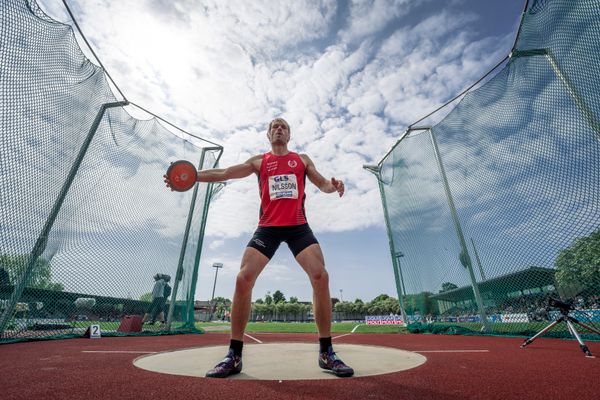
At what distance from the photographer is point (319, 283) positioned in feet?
8.25

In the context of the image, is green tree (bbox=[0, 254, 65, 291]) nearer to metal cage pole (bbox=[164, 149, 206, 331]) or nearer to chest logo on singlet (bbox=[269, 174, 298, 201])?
metal cage pole (bbox=[164, 149, 206, 331])

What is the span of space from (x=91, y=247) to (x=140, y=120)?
320cm

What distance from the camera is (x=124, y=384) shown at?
1789 millimetres

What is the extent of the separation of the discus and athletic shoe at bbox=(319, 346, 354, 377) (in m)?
2.01

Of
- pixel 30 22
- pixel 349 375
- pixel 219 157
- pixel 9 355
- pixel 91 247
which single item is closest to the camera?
pixel 349 375

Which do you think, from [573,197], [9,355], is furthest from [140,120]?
[573,197]

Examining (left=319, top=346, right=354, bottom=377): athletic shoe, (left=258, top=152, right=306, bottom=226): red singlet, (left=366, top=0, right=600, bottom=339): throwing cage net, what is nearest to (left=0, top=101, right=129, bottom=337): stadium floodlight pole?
(left=258, top=152, right=306, bottom=226): red singlet

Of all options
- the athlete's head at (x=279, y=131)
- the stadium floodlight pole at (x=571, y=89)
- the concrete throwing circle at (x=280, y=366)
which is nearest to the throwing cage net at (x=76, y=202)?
the concrete throwing circle at (x=280, y=366)

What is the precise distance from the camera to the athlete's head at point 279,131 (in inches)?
125

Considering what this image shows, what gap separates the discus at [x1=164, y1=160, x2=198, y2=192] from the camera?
2.89 metres

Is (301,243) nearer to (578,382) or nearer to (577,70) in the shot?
(578,382)

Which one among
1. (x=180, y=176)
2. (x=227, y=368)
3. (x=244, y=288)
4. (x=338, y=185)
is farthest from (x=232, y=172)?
(x=227, y=368)

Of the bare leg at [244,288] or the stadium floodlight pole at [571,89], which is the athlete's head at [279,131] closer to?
the bare leg at [244,288]

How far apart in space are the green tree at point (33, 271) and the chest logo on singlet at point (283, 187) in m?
4.20
